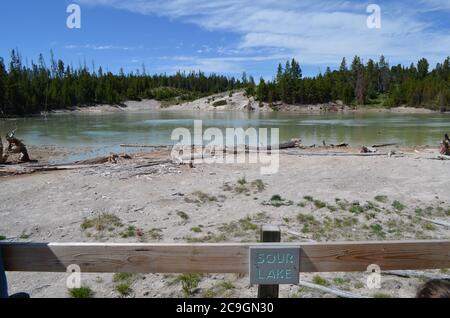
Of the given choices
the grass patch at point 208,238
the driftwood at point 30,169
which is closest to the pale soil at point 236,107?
the driftwood at point 30,169

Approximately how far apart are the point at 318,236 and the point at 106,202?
6233mm

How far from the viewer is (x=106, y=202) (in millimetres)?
12023

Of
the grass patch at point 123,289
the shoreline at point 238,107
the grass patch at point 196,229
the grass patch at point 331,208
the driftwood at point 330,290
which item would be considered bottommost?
the grass patch at point 123,289

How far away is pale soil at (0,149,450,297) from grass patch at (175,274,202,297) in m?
0.09

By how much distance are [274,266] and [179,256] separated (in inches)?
32.3

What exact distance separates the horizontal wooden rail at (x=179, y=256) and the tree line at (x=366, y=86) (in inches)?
4968

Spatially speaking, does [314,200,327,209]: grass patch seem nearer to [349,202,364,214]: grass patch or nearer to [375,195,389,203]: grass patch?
[349,202,364,214]: grass patch

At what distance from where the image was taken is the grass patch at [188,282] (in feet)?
20.0

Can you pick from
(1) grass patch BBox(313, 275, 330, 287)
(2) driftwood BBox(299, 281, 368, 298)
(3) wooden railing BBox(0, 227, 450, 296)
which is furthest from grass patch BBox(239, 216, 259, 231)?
(3) wooden railing BBox(0, 227, 450, 296)

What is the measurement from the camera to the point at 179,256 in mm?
3654

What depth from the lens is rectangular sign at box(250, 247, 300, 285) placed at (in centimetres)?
356

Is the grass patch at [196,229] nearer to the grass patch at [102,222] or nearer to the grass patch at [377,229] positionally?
the grass patch at [102,222]
